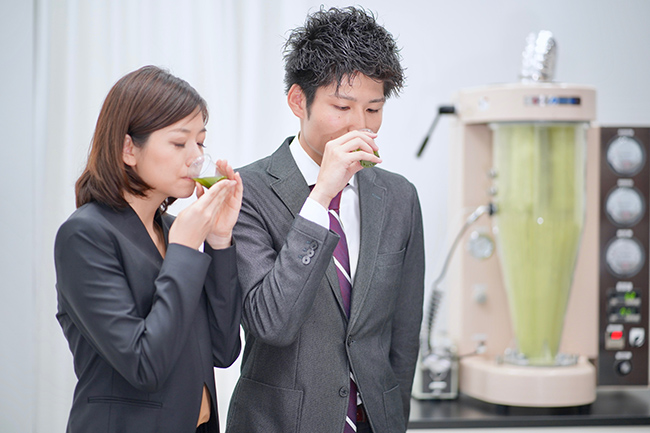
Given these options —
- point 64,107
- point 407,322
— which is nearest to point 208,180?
point 407,322

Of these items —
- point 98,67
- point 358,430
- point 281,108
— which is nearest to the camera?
point 358,430

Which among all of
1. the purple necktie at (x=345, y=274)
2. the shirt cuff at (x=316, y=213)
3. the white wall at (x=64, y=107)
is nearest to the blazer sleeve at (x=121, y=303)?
the shirt cuff at (x=316, y=213)

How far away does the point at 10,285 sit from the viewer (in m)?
2.13

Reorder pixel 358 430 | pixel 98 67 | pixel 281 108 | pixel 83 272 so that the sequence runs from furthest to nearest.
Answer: pixel 281 108, pixel 98 67, pixel 358 430, pixel 83 272

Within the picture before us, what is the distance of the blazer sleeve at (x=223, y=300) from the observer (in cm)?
123

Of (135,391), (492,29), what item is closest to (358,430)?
(135,391)

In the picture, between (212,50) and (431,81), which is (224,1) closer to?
(212,50)

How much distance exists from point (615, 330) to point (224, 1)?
69.2 inches

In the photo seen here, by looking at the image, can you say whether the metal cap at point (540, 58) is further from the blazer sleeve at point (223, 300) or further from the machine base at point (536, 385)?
the blazer sleeve at point (223, 300)

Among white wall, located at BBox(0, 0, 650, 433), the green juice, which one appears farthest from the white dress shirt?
white wall, located at BBox(0, 0, 650, 433)

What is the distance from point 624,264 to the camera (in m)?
2.25

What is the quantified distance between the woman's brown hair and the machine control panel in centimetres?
163

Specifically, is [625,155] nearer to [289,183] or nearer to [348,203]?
[348,203]

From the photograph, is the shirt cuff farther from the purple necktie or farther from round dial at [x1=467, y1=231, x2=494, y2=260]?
round dial at [x1=467, y1=231, x2=494, y2=260]
